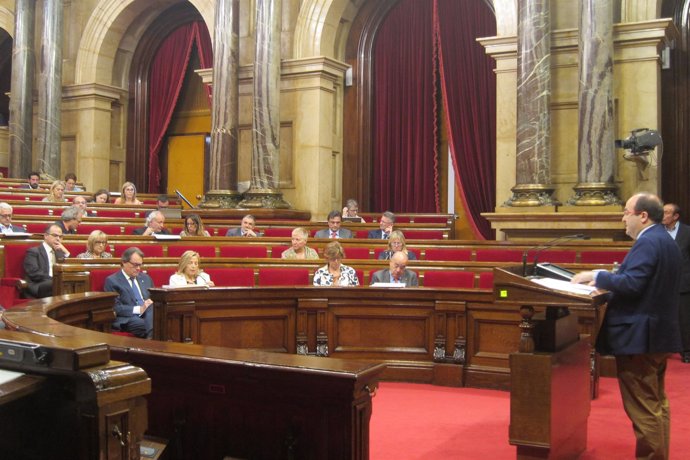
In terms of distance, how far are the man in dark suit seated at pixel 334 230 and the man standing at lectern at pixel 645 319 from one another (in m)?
5.83

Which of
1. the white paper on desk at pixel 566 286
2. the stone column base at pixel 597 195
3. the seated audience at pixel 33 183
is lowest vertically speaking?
the white paper on desk at pixel 566 286

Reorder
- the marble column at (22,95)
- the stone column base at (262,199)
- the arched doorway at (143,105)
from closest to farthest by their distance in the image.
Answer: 1. the stone column base at (262,199)
2. the marble column at (22,95)
3. the arched doorway at (143,105)

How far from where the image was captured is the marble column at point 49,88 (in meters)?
14.0

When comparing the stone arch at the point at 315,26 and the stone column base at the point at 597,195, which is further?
the stone arch at the point at 315,26

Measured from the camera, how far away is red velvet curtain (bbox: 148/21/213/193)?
15320 millimetres

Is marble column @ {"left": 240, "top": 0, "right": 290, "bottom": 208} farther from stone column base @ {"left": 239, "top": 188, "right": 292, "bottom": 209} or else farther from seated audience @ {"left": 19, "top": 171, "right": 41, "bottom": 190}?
seated audience @ {"left": 19, "top": 171, "right": 41, "bottom": 190}

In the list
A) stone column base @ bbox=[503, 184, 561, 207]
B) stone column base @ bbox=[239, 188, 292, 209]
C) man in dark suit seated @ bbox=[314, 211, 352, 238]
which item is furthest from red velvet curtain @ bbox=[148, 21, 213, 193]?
stone column base @ bbox=[503, 184, 561, 207]

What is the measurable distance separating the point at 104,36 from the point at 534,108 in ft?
28.5

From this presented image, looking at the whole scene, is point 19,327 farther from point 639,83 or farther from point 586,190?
point 639,83

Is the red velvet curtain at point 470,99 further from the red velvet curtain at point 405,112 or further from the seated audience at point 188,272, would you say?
the seated audience at point 188,272

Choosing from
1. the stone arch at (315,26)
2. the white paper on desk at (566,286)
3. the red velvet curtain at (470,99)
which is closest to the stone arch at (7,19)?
the stone arch at (315,26)

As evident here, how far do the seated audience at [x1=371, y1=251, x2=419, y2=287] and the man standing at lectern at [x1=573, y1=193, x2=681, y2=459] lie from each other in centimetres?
280

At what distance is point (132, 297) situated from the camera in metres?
5.86

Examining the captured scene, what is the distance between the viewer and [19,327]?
2752 mm
